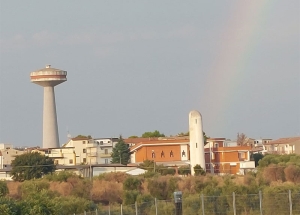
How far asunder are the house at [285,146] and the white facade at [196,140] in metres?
32.5

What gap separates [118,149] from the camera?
79.8 m

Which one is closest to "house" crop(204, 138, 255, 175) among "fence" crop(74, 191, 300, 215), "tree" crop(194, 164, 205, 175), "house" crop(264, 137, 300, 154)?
"tree" crop(194, 164, 205, 175)

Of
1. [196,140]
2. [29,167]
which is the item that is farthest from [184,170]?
[29,167]

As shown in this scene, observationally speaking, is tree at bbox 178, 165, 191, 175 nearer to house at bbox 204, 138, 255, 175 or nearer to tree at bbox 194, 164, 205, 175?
tree at bbox 194, 164, 205, 175

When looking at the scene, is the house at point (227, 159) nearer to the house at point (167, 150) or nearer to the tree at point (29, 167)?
the house at point (167, 150)

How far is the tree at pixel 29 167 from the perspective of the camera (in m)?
61.3

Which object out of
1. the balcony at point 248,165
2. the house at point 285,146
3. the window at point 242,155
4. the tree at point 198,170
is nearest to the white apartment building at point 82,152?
the window at point 242,155

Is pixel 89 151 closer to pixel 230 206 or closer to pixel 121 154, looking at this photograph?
pixel 121 154

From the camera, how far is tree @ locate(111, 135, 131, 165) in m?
78.3

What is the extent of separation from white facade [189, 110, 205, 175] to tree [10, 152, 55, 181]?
12095mm

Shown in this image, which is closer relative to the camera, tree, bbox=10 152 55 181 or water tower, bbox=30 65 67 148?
tree, bbox=10 152 55 181

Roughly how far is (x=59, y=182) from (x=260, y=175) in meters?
12.8

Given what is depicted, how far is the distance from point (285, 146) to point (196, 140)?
121 ft

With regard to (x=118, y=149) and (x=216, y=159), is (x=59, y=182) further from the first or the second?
(x=118, y=149)
